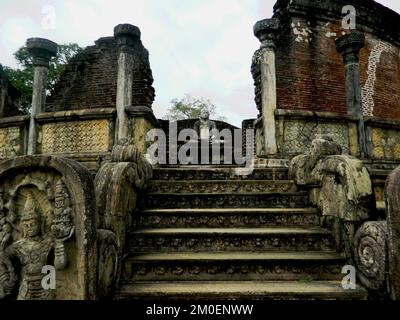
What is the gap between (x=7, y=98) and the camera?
10.3 metres

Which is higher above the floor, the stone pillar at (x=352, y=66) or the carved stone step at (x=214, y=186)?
the stone pillar at (x=352, y=66)

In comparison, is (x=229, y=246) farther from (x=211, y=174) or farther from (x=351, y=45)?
(x=351, y=45)

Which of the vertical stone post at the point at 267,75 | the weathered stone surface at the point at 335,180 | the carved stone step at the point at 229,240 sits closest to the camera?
the weathered stone surface at the point at 335,180

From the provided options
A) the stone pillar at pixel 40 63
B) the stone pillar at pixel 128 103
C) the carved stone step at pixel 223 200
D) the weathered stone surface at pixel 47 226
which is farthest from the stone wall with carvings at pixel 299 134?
the stone pillar at pixel 40 63

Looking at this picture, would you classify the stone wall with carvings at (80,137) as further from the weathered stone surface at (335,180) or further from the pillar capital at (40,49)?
the weathered stone surface at (335,180)

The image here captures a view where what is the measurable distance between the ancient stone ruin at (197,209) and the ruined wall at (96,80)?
503 centimetres

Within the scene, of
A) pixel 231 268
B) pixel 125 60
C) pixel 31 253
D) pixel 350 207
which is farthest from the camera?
pixel 125 60

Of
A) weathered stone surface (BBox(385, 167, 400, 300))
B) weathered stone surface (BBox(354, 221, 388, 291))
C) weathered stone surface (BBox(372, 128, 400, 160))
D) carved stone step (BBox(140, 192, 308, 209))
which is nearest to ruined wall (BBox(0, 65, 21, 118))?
carved stone step (BBox(140, 192, 308, 209))

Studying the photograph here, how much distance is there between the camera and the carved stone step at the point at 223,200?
13.2ft

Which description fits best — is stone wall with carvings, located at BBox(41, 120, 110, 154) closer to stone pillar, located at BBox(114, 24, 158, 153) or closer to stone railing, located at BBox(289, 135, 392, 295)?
stone pillar, located at BBox(114, 24, 158, 153)

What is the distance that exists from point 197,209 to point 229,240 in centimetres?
65

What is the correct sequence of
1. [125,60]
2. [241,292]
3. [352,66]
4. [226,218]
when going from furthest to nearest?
[352,66], [125,60], [226,218], [241,292]

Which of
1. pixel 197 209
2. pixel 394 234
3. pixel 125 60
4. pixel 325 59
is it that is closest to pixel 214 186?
pixel 197 209

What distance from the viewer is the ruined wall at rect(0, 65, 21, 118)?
9984 mm
